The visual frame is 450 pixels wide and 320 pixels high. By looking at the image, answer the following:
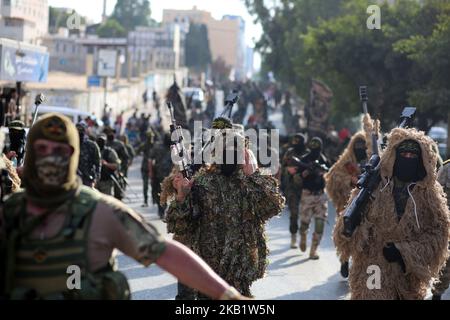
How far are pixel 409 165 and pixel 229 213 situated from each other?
4.32 ft

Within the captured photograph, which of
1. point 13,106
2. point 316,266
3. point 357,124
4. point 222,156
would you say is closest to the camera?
point 222,156

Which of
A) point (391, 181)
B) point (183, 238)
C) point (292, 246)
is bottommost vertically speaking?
point (292, 246)

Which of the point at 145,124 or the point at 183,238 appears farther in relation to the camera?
the point at 145,124

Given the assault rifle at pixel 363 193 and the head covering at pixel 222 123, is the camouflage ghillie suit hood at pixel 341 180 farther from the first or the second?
the assault rifle at pixel 363 193

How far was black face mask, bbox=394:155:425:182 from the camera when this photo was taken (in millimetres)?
7660

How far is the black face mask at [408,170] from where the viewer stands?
7.66 meters

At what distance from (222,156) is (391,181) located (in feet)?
4.01

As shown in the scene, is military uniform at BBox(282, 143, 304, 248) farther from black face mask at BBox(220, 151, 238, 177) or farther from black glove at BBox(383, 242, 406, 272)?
black glove at BBox(383, 242, 406, 272)

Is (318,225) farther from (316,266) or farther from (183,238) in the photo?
(183,238)

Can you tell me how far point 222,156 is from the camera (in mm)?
7980
